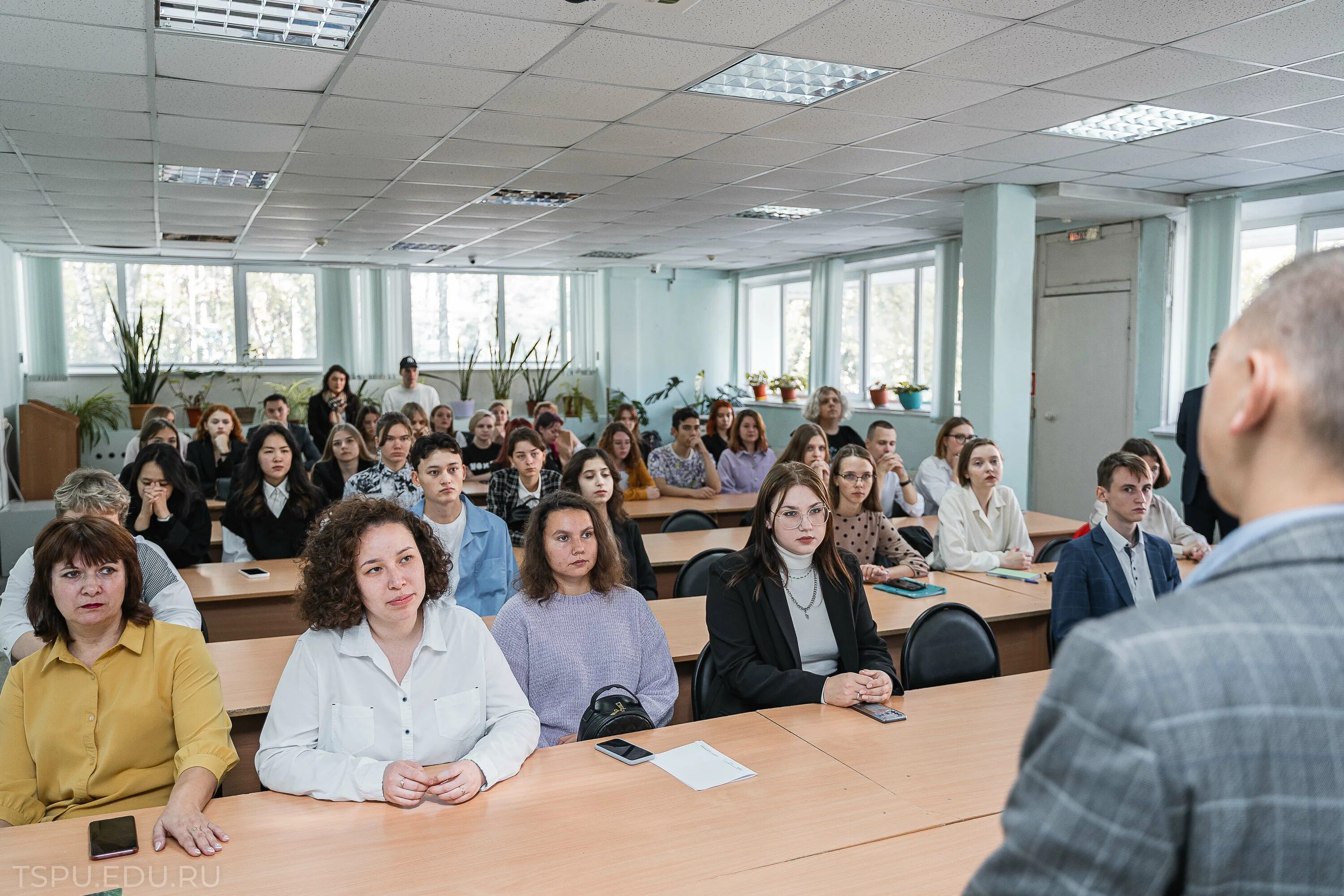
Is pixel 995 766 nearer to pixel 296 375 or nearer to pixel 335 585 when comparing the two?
pixel 335 585

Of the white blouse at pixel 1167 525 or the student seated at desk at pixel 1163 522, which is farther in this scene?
the white blouse at pixel 1167 525

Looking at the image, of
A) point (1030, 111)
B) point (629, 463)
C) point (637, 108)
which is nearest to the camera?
point (637, 108)

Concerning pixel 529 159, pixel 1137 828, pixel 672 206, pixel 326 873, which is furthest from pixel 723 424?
pixel 1137 828

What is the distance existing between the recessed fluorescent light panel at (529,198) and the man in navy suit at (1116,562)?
497 centimetres

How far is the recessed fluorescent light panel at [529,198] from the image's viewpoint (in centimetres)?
744

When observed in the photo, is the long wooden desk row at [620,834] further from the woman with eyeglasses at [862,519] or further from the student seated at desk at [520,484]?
the student seated at desk at [520,484]

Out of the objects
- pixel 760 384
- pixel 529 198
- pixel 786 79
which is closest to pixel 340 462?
pixel 529 198

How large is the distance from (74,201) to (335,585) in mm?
6661

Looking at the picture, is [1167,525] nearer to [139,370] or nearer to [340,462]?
[340,462]

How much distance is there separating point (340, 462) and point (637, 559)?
2.55m

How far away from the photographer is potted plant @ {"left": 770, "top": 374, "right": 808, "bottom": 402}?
12.7 metres

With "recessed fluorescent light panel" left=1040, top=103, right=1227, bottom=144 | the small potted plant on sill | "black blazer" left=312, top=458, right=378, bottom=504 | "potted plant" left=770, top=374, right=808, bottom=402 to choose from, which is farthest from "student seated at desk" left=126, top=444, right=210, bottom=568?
the small potted plant on sill

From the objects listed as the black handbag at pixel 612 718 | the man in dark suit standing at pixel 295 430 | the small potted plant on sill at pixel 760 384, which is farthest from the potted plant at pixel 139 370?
the black handbag at pixel 612 718

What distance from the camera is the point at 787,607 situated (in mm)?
3002
